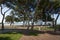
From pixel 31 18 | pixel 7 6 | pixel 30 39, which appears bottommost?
pixel 30 39

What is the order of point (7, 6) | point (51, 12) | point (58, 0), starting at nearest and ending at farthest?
point (58, 0)
point (7, 6)
point (51, 12)

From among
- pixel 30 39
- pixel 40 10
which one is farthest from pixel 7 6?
pixel 30 39

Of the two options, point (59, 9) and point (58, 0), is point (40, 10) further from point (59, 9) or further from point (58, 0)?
point (58, 0)

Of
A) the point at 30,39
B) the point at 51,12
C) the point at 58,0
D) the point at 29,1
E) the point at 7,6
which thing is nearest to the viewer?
the point at 30,39

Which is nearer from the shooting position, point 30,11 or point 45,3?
point 45,3

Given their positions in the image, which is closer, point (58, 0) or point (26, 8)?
point (58, 0)

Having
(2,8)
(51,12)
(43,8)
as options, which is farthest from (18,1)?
(51,12)

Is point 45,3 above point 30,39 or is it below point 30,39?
above

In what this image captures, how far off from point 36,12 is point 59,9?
5.45m

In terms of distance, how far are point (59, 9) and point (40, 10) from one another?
14.1 ft

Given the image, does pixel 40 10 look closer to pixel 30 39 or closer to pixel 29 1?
pixel 29 1

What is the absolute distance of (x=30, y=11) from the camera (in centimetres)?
4050

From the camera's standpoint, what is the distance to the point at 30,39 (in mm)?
20906

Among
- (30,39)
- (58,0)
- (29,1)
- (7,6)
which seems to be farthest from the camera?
(7,6)
